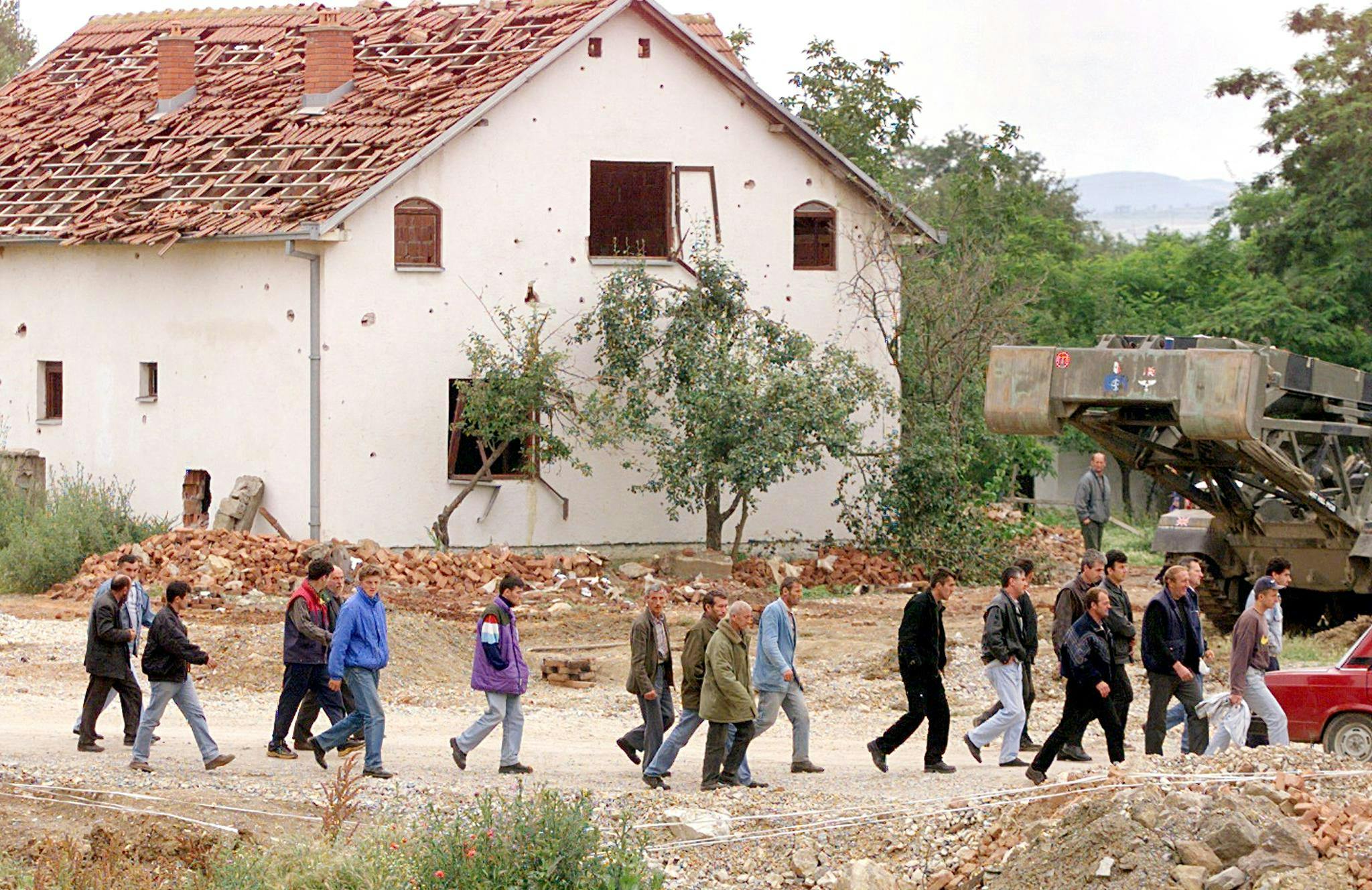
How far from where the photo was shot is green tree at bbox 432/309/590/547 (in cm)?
2556

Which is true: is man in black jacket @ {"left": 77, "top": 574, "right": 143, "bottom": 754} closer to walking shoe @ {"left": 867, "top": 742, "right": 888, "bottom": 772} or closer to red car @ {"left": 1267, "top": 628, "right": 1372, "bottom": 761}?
walking shoe @ {"left": 867, "top": 742, "right": 888, "bottom": 772}

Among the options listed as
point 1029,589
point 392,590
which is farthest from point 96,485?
point 1029,589

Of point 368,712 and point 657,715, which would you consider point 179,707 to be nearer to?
point 368,712

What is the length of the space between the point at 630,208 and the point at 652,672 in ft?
55.7

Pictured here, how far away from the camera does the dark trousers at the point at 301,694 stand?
14430 millimetres

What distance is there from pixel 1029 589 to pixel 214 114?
14303mm

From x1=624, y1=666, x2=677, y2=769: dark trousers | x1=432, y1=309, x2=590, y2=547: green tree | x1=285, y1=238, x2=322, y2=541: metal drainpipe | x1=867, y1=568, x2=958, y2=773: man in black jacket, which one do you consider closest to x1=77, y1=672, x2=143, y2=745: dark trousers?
x1=624, y1=666, x2=677, y2=769: dark trousers

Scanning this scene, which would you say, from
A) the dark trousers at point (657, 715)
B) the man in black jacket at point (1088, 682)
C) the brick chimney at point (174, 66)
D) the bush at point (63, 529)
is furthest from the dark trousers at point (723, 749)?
the brick chimney at point (174, 66)

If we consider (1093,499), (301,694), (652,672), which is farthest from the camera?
(1093,499)

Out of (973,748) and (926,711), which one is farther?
(973,748)

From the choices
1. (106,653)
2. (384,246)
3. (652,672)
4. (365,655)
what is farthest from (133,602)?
(384,246)

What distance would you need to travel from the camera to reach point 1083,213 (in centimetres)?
7819

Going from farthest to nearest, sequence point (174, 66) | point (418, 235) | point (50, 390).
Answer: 1. point (174, 66)
2. point (50, 390)
3. point (418, 235)

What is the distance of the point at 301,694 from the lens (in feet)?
47.7
